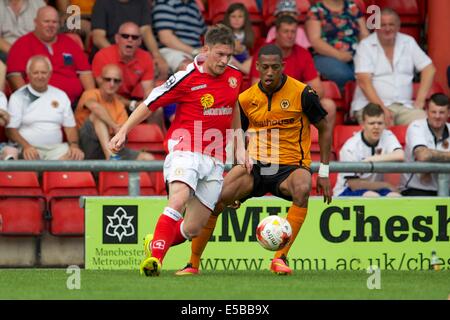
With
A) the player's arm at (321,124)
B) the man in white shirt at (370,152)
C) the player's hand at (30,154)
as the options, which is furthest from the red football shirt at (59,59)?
the player's arm at (321,124)

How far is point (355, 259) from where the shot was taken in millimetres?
11922

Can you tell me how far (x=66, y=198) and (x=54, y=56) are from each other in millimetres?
1919

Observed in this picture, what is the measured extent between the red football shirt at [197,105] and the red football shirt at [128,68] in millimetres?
3969

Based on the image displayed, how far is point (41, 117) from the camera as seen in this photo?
12977mm

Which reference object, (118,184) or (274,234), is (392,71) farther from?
(274,234)

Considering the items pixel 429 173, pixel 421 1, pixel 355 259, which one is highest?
pixel 421 1

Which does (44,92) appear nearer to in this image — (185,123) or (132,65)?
(132,65)

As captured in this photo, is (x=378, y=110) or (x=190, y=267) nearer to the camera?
(x=190, y=267)

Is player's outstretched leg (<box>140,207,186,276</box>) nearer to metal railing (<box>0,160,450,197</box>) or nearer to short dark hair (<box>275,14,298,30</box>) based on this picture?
metal railing (<box>0,160,450,197</box>)

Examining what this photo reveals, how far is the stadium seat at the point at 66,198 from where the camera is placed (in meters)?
12.5

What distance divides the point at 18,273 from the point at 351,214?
3387 millimetres

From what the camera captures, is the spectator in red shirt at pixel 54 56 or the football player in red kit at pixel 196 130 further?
the spectator in red shirt at pixel 54 56

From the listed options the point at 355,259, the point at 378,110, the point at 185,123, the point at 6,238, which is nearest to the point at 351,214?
the point at 355,259

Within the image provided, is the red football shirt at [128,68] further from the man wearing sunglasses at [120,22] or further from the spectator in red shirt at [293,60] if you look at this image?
the spectator in red shirt at [293,60]
